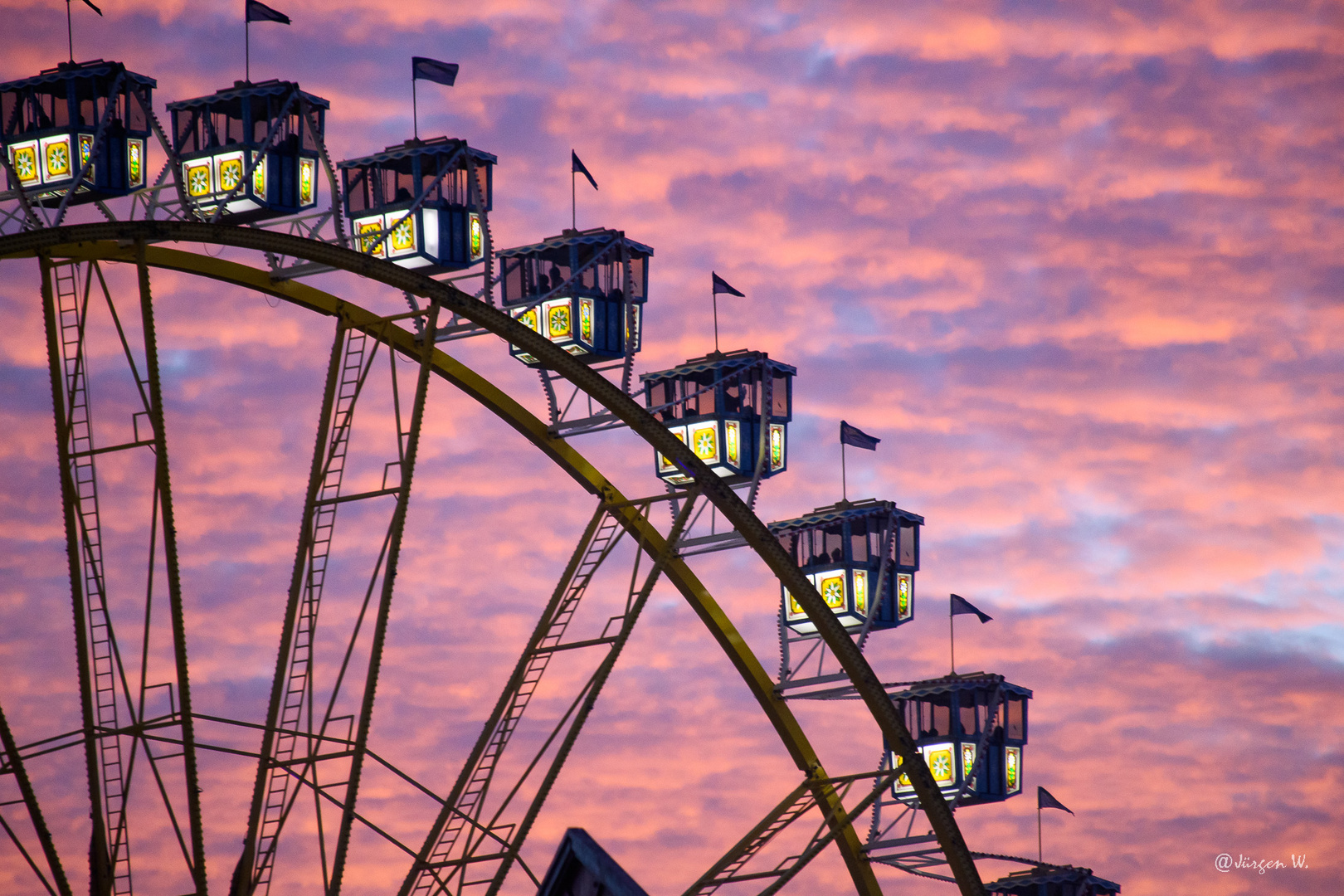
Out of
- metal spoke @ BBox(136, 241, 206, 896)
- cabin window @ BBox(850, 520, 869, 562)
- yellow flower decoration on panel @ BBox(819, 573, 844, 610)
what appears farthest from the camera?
cabin window @ BBox(850, 520, 869, 562)

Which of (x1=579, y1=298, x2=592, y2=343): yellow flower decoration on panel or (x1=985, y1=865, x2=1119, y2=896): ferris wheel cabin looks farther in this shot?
(x1=985, y1=865, x2=1119, y2=896): ferris wheel cabin

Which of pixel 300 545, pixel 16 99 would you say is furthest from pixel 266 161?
pixel 300 545

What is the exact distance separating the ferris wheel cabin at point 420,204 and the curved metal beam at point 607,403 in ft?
5.98

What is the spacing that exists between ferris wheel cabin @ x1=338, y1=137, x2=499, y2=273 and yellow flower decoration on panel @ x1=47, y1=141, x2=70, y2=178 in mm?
5275

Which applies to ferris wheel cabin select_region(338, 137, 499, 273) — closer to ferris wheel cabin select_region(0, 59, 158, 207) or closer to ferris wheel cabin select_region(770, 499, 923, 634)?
ferris wheel cabin select_region(0, 59, 158, 207)

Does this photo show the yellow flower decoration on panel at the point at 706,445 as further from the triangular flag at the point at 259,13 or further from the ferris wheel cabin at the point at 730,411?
the triangular flag at the point at 259,13

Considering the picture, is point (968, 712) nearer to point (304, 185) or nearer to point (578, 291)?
point (578, 291)

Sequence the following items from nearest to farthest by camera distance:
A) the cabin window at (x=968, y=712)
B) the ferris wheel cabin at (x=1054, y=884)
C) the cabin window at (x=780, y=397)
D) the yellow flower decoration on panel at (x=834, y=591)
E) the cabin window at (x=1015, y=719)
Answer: the cabin window at (x=780, y=397), the yellow flower decoration on panel at (x=834, y=591), the cabin window at (x=968, y=712), the cabin window at (x=1015, y=719), the ferris wheel cabin at (x=1054, y=884)

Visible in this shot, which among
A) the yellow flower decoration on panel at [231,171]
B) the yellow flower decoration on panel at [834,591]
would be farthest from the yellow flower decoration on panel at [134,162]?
the yellow flower decoration on panel at [834,591]

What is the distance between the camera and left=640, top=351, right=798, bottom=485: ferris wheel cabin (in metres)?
44.6

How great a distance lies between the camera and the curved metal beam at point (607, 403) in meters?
34.9

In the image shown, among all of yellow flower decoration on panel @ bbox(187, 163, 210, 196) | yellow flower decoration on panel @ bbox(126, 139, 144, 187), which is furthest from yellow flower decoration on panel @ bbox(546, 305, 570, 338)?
yellow flower decoration on panel @ bbox(126, 139, 144, 187)

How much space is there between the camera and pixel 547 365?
3934 centimetres

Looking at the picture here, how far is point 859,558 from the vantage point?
154 ft
